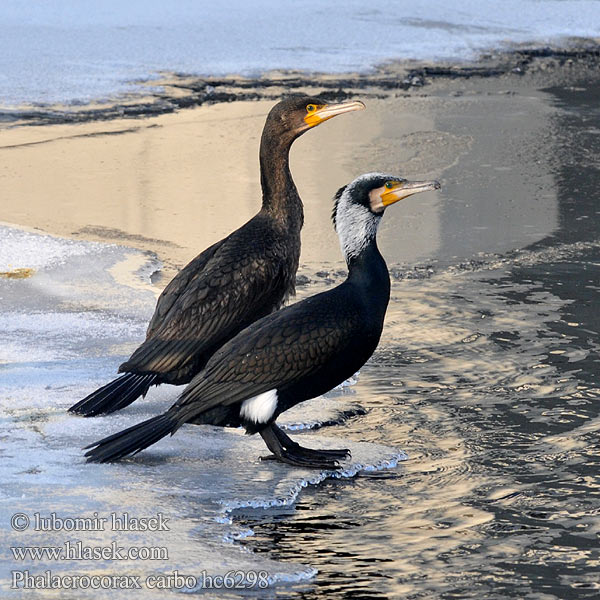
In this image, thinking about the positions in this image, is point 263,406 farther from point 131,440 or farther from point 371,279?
point 371,279

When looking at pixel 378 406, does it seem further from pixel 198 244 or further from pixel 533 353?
pixel 198 244

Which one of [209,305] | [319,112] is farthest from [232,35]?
[209,305]

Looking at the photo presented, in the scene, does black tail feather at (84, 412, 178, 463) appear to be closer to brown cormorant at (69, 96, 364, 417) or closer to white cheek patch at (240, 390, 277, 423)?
white cheek patch at (240, 390, 277, 423)

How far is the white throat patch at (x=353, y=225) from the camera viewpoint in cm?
500

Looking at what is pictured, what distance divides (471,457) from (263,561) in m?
1.18

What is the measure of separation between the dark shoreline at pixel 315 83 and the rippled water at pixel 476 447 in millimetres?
4832

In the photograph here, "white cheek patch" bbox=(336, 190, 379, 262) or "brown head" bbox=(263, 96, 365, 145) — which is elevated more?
"brown head" bbox=(263, 96, 365, 145)

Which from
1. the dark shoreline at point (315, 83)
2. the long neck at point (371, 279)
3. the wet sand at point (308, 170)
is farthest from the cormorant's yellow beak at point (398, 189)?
the dark shoreline at point (315, 83)

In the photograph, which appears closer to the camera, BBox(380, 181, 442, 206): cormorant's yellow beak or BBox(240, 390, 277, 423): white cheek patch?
BBox(240, 390, 277, 423): white cheek patch

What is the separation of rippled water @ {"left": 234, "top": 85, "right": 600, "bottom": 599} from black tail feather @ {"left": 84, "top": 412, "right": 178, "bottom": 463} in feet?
1.74

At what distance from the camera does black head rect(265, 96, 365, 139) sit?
6.03 m

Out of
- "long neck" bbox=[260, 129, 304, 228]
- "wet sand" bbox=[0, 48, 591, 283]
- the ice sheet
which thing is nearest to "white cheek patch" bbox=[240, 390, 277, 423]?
the ice sheet

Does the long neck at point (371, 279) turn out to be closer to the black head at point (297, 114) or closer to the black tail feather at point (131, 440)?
the black tail feather at point (131, 440)

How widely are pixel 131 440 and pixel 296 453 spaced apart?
1.98 ft
